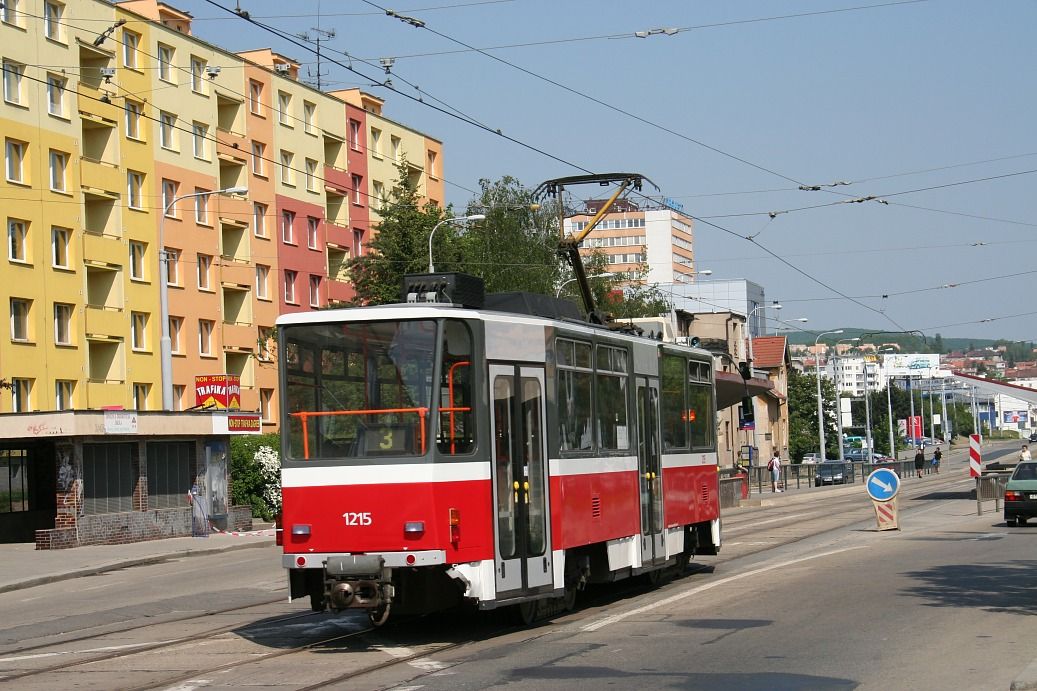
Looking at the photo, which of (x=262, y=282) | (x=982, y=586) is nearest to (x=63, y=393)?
(x=262, y=282)

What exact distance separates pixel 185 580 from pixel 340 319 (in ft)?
39.7

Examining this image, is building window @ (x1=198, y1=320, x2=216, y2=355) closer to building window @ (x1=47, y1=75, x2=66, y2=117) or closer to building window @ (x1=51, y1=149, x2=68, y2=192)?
building window @ (x1=51, y1=149, x2=68, y2=192)

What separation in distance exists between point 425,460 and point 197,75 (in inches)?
1981

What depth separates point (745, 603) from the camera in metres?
15.5

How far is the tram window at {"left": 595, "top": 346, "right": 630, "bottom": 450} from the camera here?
15883 mm

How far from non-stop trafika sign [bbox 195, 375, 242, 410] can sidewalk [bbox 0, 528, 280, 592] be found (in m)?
5.02

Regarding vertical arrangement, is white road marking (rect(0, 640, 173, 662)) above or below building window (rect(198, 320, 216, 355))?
below

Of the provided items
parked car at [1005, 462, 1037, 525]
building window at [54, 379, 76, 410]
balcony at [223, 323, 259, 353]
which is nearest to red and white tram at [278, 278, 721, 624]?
parked car at [1005, 462, 1037, 525]

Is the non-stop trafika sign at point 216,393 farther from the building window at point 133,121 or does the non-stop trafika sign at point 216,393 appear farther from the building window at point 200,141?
the building window at point 200,141

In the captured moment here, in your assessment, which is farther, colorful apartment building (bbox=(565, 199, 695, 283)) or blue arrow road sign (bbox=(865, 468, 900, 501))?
colorful apartment building (bbox=(565, 199, 695, 283))

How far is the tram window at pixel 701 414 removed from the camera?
1959cm

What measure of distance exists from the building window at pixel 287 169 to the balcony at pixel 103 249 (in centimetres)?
1279

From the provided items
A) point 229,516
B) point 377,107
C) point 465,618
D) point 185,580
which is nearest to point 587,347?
point 465,618

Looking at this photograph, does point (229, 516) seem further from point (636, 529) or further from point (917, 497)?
point (636, 529)
